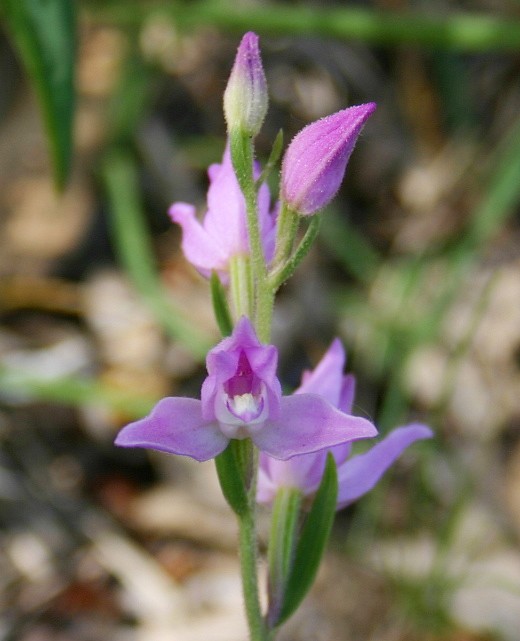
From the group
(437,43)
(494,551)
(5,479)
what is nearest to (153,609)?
(5,479)

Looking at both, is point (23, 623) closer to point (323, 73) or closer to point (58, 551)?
point (58, 551)

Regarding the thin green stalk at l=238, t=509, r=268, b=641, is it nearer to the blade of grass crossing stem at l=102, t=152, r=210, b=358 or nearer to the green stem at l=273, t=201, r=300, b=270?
the green stem at l=273, t=201, r=300, b=270

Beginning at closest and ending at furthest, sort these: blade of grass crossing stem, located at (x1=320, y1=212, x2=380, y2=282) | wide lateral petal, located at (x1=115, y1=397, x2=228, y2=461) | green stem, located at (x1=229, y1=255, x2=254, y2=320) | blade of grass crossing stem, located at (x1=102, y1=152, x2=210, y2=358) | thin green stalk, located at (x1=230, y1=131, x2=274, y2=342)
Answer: wide lateral petal, located at (x1=115, y1=397, x2=228, y2=461) < thin green stalk, located at (x1=230, y1=131, x2=274, y2=342) < green stem, located at (x1=229, y1=255, x2=254, y2=320) < blade of grass crossing stem, located at (x1=102, y1=152, x2=210, y2=358) < blade of grass crossing stem, located at (x1=320, y1=212, x2=380, y2=282)

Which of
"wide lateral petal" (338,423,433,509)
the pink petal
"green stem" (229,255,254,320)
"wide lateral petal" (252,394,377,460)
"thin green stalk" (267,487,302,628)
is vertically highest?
the pink petal

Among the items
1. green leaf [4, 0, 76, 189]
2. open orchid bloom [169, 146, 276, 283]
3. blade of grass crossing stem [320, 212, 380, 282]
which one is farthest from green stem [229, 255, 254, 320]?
blade of grass crossing stem [320, 212, 380, 282]

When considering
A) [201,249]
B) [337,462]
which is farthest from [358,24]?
[337,462]

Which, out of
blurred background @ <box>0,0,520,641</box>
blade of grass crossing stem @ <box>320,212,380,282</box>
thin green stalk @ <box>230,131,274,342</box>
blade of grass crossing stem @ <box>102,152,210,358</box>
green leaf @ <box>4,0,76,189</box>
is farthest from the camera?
blade of grass crossing stem @ <box>320,212,380,282</box>
